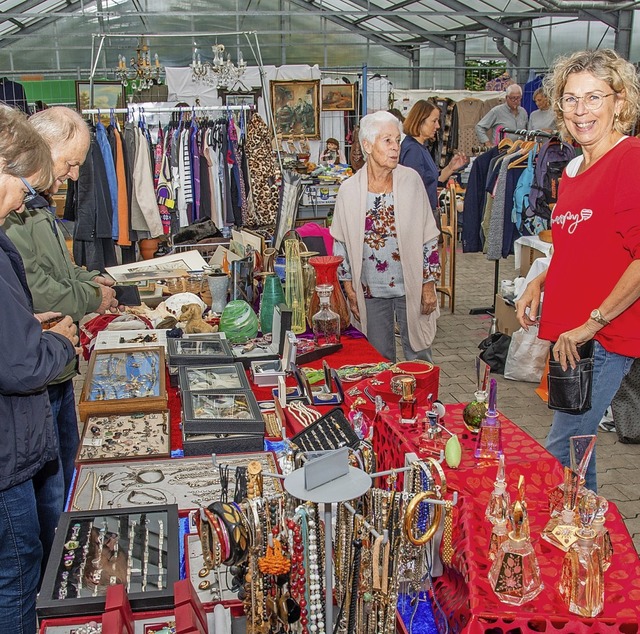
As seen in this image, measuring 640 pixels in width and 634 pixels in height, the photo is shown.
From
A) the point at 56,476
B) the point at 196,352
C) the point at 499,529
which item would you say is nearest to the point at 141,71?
the point at 196,352

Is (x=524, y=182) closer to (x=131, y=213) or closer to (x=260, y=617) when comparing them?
(x=131, y=213)

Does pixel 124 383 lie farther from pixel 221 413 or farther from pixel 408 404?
pixel 408 404

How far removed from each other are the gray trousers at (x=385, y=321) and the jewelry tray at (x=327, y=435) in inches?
61.2

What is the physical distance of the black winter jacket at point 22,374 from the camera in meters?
1.54

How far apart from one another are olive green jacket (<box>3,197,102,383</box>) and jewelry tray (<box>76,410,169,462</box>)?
316mm

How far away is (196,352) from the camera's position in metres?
2.64

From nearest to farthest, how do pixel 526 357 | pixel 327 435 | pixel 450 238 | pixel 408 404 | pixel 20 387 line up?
pixel 20 387 < pixel 327 435 < pixel 408 404 < pixel 526 357 < pixel 450 238

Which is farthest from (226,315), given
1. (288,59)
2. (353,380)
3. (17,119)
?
(288,59)

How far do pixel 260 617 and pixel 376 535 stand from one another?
0.28 m

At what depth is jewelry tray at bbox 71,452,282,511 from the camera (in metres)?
1.79

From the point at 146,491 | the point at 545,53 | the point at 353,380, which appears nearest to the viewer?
the point at 146,491

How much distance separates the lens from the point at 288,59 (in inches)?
558

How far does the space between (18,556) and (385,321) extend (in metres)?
1.98

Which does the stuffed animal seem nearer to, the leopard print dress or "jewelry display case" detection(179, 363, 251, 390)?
"jewelry display case" detection(179, 363, 251, 390)
